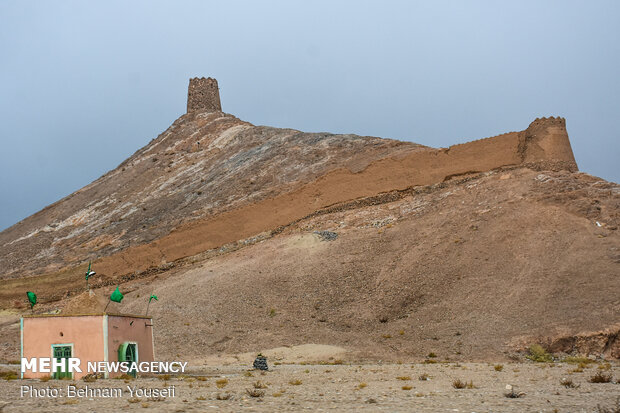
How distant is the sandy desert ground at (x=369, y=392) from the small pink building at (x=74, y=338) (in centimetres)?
120

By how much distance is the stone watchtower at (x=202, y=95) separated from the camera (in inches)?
2260

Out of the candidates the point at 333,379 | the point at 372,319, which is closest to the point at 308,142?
the point at 372,319

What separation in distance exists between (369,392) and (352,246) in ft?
63.1

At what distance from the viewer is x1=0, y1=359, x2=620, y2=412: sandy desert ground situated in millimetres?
10867

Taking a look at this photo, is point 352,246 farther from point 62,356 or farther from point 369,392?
point 369,392

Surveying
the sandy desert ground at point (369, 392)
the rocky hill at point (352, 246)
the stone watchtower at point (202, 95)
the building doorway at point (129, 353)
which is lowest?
the sandy desert ground at point (369, 392)

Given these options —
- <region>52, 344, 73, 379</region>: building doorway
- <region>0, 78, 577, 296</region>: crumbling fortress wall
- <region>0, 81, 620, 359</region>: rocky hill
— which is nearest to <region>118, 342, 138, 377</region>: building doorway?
<region>52, 344, 73, 379</region>: building doorway

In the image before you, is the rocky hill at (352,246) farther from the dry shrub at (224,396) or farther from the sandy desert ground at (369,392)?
the dry shrub at (224,396)

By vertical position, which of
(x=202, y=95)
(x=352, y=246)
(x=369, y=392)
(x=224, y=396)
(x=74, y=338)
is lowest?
(x=369, y=392)

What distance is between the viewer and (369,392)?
13.4 m

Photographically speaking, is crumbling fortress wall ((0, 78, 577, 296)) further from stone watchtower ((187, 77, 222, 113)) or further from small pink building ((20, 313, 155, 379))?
small pink building ((20, 313, 155, 379))

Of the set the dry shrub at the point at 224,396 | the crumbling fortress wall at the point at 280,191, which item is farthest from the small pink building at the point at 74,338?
the crumbling fortress wall at the point at 280,191

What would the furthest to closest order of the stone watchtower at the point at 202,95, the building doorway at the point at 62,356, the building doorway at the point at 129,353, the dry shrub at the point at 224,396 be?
the stone watchtower at the point at 202,95
the building doorway at the point at 129,353
the building doorway at the point at 62,356
the dry shrub at the point at 224,396

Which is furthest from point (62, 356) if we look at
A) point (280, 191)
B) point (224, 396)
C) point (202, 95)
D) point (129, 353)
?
point (202, 95)
